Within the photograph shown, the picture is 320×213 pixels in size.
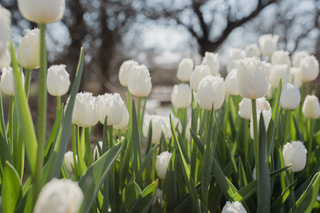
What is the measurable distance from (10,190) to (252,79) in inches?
17.0

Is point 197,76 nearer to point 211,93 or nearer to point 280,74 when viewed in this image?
point 211,93

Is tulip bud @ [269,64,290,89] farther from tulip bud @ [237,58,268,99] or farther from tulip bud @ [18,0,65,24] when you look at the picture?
tulip bud @ [18,0,65,24]

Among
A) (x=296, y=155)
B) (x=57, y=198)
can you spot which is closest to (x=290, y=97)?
(x=296, y=155)

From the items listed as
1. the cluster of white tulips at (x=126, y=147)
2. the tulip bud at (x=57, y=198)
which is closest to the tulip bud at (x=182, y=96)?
the cluster of white tulips at (x=126, y=147)

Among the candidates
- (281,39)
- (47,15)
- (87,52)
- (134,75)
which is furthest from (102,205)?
(281,39)

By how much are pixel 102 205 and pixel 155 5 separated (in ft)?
15.3

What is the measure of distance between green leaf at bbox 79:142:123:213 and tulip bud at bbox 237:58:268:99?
0.25 metres

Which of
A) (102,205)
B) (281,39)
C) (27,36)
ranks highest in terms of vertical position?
Answer: (281,39)

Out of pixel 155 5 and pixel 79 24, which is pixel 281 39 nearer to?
pixel 155 5

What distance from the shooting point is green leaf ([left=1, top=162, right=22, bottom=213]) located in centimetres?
45

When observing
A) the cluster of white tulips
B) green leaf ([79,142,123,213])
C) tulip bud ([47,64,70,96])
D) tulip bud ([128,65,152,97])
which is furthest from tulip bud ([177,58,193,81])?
green leaf ([79,142,123,213])

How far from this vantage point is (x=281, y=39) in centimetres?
601

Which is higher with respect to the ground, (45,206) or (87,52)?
(87,52)

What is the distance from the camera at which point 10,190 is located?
0.47 metres
